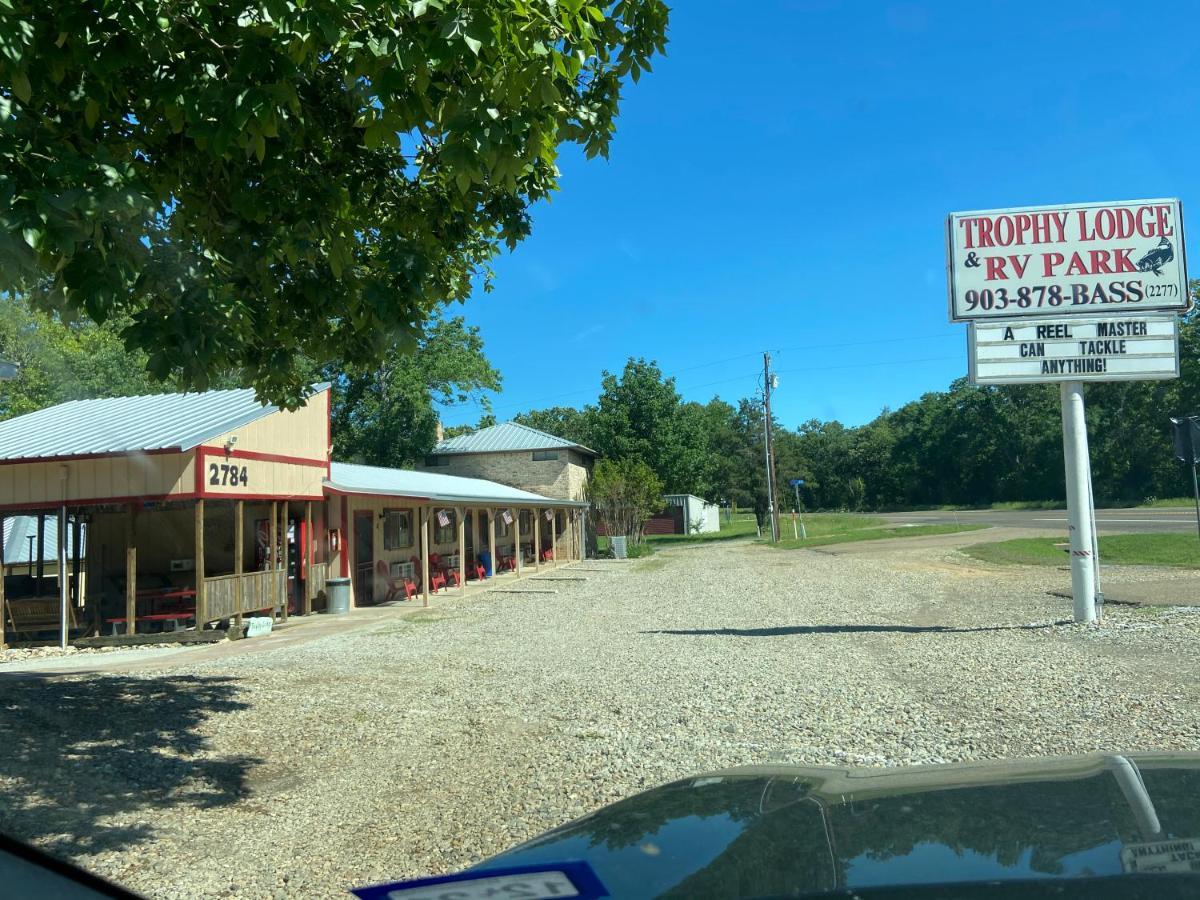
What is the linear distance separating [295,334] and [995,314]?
9334 millimetres

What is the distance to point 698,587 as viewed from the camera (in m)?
20.8

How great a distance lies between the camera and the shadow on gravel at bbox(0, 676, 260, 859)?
488cm

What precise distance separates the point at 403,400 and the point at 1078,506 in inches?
1285

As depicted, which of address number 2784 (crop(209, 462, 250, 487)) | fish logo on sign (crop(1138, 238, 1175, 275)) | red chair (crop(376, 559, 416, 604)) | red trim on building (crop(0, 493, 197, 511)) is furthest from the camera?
red chair (crop(376, 559, 416, 604))

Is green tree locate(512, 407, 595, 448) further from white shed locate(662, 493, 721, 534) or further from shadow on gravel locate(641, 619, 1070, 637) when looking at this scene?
shadow on gravel locate(641, 619, 1070, 637)

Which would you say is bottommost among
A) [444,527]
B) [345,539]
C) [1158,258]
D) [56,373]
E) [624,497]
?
[345,539]

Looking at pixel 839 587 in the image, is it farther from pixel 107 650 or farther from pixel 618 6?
pixel 618 6

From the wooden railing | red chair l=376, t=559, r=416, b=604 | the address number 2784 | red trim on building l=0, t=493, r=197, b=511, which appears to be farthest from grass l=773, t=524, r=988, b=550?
red trim on building l=0, t=493, r=197, b=511

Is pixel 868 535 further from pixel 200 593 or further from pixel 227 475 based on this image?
pixel 200 593

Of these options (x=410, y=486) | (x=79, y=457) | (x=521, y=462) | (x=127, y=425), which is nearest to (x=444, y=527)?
(x=410, y=486)

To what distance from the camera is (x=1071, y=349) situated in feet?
39.1

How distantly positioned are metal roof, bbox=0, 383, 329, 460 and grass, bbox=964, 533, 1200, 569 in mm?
18035

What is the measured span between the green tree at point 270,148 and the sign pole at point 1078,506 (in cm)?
848

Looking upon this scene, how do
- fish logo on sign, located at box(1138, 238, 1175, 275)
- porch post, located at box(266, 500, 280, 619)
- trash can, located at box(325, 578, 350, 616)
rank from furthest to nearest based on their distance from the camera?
trash can, located at box(325, 578, 350, 616) < porch post, located at box(266, 500, 280, 619) < fish logo on sign, located at box(1138, 238, 1175, 275)
